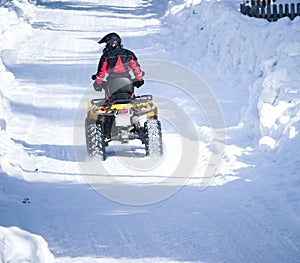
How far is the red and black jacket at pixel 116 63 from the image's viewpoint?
34.9 feet

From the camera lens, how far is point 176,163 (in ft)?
34.0

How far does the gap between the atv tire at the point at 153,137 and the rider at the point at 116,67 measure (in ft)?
1.91

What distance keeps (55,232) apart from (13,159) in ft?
11.1

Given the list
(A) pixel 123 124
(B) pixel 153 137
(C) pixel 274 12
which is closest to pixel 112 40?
(A) pixel 123 124

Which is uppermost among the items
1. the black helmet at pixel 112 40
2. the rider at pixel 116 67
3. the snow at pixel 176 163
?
the black helmet at pixel 112 40

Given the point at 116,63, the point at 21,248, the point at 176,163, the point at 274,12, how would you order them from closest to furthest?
the point at 21,248 → the point at 176,163 → the point at 116,63 → the point at 274,12

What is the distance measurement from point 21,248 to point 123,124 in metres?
4.78

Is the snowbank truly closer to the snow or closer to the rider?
the snow

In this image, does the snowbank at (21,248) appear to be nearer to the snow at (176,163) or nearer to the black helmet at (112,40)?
the snow at (176,163)

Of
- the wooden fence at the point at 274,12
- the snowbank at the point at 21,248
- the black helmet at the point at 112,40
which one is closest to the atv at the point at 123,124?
the black helmet at the point at 112,40

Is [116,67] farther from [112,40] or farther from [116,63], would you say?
[112,40]

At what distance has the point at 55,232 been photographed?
24.8 ft

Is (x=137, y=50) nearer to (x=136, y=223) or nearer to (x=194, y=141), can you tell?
(x=194, y=141)

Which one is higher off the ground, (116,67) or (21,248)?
(116,67)
